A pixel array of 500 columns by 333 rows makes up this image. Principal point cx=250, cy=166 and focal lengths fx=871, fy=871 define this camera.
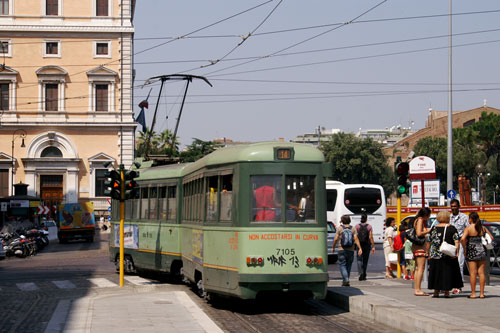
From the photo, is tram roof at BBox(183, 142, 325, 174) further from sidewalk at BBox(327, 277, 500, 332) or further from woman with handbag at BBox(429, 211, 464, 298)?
sidewalk at BBox(327, 277, 500, 332)

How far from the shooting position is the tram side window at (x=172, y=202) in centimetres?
2061

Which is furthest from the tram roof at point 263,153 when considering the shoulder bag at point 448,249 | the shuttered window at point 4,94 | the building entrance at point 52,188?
the shuttered window at point 4,94

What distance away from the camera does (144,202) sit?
2369cm

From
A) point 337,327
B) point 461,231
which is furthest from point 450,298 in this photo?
point 337,327

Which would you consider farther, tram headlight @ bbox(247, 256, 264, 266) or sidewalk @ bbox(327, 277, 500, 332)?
tram headlight @ bbox(247, 256, 264, 266)

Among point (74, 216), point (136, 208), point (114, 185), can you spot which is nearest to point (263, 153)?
point (114, 185)

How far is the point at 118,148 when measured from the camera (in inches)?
2616

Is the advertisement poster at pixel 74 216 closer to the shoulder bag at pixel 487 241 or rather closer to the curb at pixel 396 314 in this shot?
the shoulder bag at pixel 487 241

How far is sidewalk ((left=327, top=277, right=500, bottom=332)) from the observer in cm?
1197

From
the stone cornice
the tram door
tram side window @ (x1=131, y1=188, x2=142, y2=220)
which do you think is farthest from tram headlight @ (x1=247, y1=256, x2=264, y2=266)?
the tram door

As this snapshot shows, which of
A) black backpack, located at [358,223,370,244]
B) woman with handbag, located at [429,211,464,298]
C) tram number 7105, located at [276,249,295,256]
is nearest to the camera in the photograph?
tram number 7105, located at [276,249,295,256]

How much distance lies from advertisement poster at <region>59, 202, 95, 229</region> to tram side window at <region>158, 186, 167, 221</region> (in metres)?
31.3

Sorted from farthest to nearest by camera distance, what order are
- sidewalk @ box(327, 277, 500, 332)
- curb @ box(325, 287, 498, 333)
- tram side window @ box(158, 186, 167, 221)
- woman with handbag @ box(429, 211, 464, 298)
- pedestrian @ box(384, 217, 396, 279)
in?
pedestrian @ box(384, 217, 396, 279) → tram side window @ box(158, 186, 167, 221) → woman with handbag @ box(429, 211, 464, 298) → sidewalk @ box(327, 277, 500, 332) → curb @ box(325, 287, 498, 333)

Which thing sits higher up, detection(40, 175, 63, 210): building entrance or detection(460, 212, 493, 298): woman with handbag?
detection(40, 175, 63, 210): building entrance
